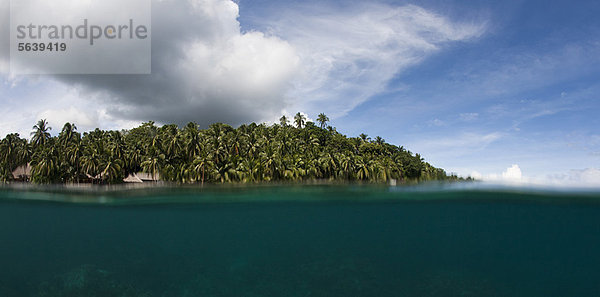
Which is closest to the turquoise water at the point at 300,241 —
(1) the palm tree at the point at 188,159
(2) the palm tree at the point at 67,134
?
(1) the palm tree at the point at 188,159

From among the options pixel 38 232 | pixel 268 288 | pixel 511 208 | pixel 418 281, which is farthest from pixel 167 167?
pixel 511 208

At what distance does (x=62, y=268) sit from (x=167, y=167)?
921 inches

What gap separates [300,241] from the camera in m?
39.9

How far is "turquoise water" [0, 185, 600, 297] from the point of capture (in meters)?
26.9

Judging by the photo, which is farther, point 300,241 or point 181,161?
point 181,161

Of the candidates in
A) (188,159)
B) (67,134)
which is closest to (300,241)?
(188,159)

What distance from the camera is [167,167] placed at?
162ft

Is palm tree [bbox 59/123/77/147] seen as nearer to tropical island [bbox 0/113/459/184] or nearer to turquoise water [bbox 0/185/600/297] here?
tropical island [bbox 0/113/459/184]

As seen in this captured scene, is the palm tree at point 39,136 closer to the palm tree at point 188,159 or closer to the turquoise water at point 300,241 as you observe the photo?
the palm tree at point 188,159

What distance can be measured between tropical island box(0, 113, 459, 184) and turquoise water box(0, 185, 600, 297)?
11957mm

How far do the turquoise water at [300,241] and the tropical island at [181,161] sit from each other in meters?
12.0

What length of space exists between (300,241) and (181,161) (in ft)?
84.1

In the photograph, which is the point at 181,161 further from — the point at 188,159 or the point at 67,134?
the point at 67,134

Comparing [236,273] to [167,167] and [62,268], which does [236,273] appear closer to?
[62,268]
